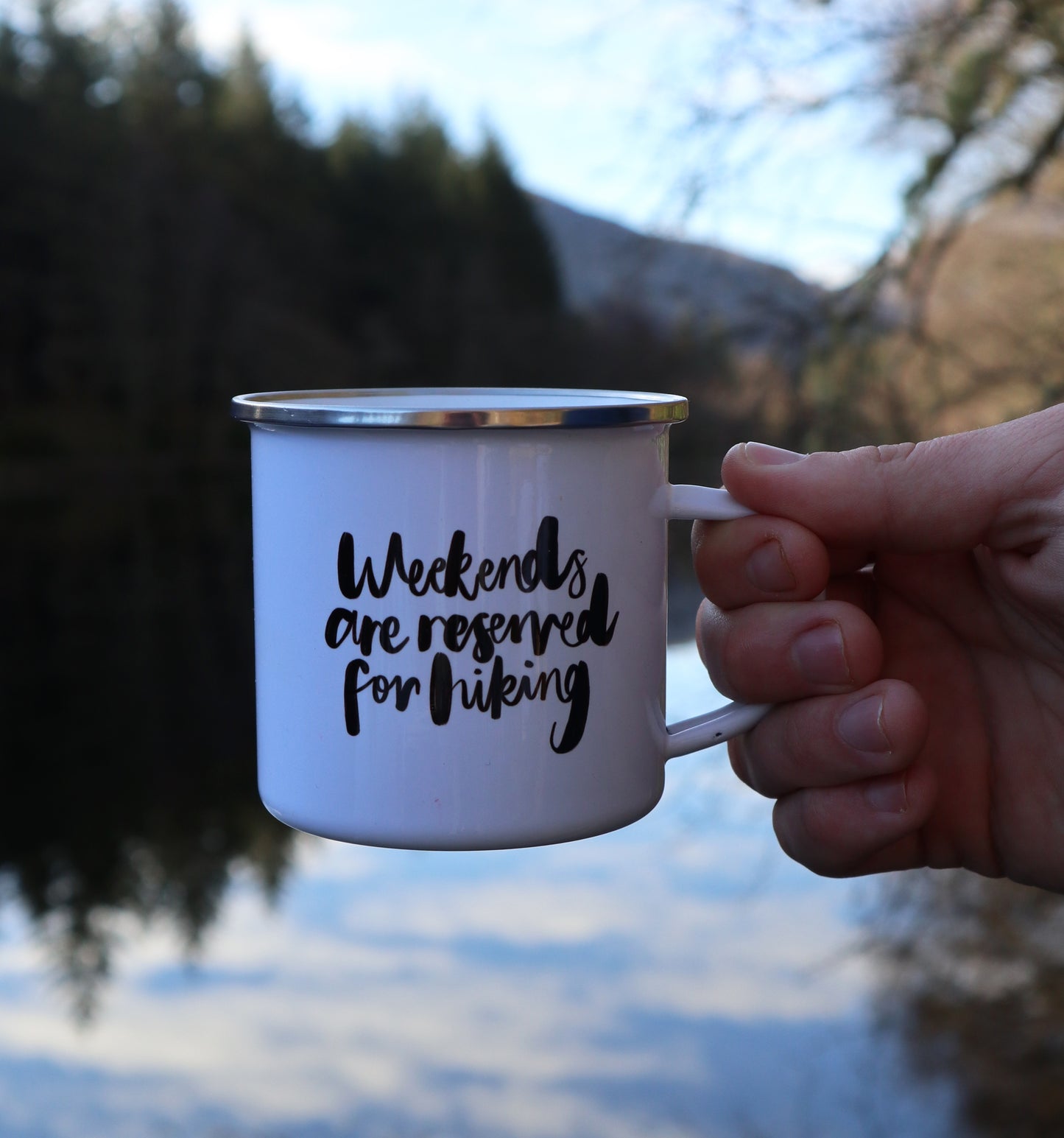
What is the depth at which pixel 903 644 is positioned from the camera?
1299mm

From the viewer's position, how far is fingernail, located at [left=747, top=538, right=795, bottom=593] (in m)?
1.10

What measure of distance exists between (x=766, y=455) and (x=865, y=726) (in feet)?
0.81

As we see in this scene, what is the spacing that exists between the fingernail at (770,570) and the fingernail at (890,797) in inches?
8.0

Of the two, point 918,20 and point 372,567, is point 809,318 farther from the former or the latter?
point 372,567

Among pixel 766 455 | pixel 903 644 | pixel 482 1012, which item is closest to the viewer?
pixel 766 455

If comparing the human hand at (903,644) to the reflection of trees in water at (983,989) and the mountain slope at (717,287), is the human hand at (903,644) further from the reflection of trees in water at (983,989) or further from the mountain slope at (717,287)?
the reflection of trees in water at (983,989)

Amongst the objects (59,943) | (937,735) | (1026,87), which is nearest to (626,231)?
(1026,87)

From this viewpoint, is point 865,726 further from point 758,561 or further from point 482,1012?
point 482,1012

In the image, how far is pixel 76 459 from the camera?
18.3 meters

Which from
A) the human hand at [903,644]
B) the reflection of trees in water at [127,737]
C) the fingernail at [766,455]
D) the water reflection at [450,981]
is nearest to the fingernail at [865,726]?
the human hand at [903,644]

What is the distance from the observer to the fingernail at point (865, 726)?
1106 millimetres

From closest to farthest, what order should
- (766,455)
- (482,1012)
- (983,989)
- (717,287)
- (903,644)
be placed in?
(766,455)
(903,644)
(717,287)
(983,989)
(482,1012)

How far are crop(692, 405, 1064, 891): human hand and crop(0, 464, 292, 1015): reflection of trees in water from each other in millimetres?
7901

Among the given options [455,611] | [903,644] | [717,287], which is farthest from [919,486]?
[717,287]
